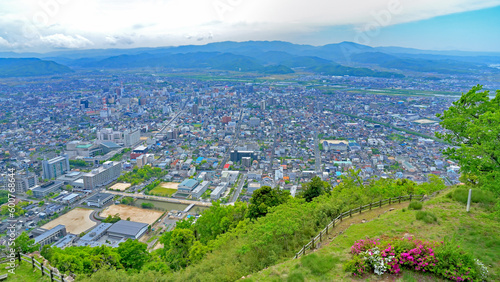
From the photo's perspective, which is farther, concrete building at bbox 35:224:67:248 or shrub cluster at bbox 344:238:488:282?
concrete building at bbox 35:224:67:248

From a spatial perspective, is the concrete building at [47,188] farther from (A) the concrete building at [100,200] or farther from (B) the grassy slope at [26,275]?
(B) the grassy slope at [26,275]

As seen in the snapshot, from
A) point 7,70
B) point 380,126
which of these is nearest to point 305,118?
point 380,126

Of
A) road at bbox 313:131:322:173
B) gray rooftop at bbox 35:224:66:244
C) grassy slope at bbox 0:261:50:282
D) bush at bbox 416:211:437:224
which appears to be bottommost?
gray rooftop at bbox 35:224:66:244

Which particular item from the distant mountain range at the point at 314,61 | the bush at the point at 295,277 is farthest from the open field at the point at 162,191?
the distant mountain range at the point at 314,61

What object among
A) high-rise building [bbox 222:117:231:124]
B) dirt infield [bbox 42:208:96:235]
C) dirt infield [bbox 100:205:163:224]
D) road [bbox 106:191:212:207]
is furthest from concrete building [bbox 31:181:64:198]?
high-rise building [bbox 222:117:231:124]

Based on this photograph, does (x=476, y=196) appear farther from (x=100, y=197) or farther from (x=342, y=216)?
(x=100, y=197)

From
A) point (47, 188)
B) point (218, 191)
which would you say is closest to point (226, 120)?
point (218, 191)

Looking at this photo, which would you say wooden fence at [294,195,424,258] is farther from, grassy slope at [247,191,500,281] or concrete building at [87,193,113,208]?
concrete building at [87,193,113,208]
